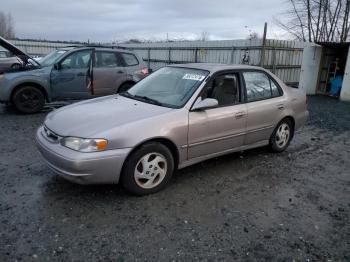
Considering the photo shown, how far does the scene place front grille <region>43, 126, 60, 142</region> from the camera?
11.8ft

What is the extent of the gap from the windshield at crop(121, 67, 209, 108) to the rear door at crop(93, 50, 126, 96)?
157 inches

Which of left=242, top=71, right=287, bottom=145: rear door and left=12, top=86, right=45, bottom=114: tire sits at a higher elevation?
left=242, top=71, right=287, bottom=145: rear door

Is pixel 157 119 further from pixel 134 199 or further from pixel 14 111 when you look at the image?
pixel 14 111

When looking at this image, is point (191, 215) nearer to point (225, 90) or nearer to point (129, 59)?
point (225, 90)

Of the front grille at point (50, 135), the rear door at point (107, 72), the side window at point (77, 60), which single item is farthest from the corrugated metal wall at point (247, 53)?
the front grille at point (50, 135)

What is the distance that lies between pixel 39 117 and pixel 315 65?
11749 millimetres

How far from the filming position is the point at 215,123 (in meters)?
4.23

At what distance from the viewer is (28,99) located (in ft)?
26.5

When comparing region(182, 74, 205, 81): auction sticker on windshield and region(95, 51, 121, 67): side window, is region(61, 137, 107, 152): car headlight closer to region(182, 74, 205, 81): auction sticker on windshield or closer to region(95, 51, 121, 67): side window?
region(182, 74, 205, 81): auction sticker on windshield

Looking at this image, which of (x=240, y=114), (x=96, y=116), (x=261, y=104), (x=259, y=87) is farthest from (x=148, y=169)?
(x=259, y=87)

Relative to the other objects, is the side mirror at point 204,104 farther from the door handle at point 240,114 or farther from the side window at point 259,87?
the side window at point 259,87

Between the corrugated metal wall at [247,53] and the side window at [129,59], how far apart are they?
21.4 feet

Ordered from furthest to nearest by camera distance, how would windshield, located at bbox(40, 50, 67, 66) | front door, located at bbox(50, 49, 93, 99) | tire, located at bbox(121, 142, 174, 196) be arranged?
windshield, located at bbox(40, 50, 67, 66), front door, located at bbox(50, 49, 93, 99), tire, located at bbox(121, 142, 174, 196)

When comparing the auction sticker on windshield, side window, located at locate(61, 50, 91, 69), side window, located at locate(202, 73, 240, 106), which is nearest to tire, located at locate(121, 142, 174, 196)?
Result: side window, located at locate(202, 73, 240, 106)
